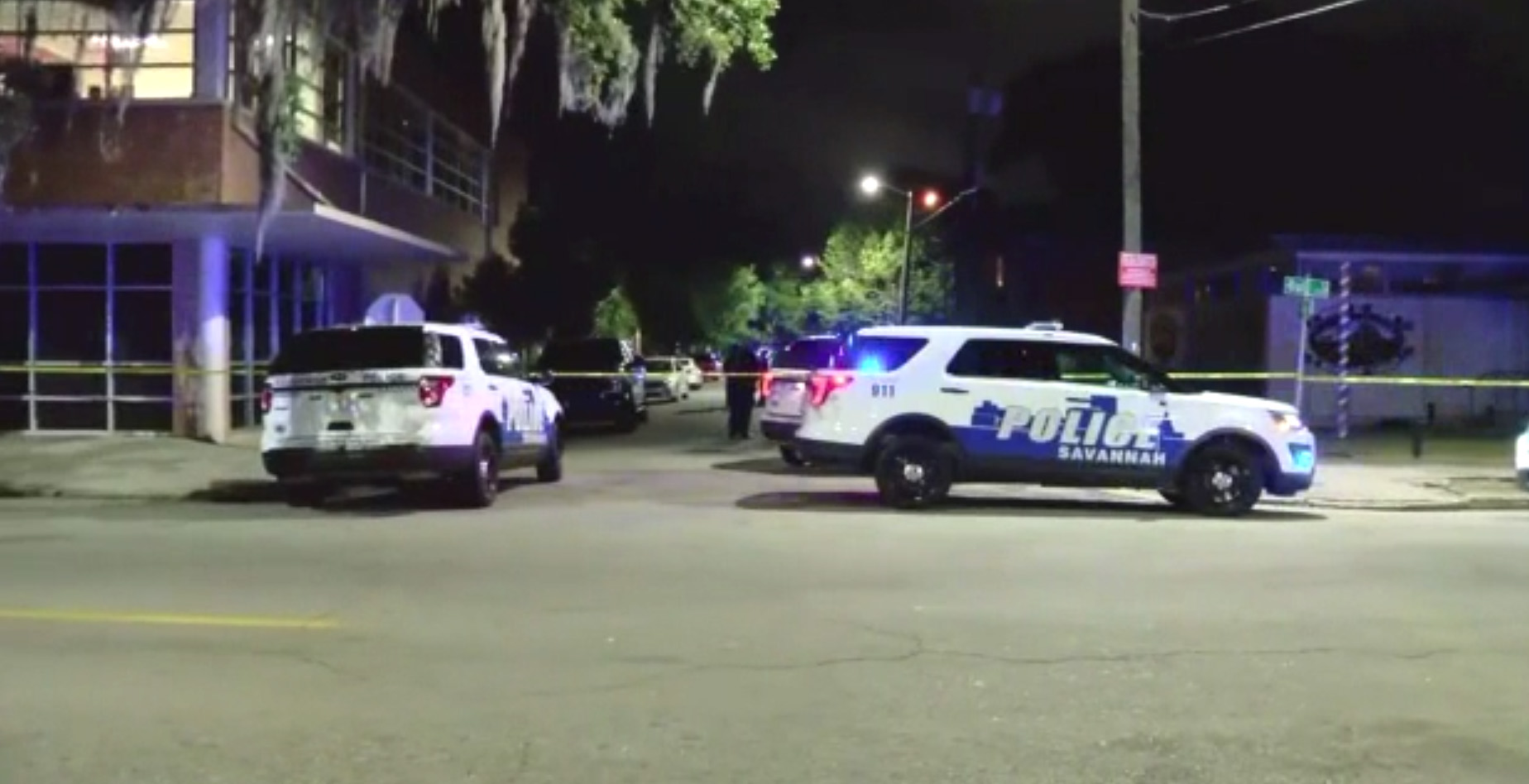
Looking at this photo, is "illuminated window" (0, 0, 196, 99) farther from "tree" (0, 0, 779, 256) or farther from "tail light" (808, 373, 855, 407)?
"tail light" (808, 373, 855, 407)

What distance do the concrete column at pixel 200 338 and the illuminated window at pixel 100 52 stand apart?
8.66 ft

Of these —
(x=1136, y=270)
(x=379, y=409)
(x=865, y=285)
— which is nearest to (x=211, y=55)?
(x=379, y=409)

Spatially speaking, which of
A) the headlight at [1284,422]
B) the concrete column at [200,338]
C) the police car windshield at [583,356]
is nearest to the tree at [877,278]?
the police car windshield at [583,356]

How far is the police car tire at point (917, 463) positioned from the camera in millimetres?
15562

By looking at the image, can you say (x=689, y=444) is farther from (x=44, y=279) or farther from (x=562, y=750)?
(x=562, y=750)

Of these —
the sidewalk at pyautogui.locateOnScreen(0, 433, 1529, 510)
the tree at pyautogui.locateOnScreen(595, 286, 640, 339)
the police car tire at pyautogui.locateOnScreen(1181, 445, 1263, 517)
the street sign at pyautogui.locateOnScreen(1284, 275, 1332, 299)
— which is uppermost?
the tree at pyautogui.locateOnScreen(595, 286, 640, 339)

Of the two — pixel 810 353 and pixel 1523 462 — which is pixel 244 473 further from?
pixel 1523 462

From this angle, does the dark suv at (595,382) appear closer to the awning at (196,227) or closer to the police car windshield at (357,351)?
the awning at (196,227)

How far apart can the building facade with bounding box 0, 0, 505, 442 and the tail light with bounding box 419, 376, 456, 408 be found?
4.31 metres

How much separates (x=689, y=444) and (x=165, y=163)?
29.0 feet

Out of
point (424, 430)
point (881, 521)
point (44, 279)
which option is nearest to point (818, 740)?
point (881, 521)

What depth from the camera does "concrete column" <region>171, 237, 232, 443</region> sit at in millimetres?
23406

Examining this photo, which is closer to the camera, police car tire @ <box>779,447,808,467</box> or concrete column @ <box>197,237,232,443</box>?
police car tire @ <box>779,447,808,467</box>

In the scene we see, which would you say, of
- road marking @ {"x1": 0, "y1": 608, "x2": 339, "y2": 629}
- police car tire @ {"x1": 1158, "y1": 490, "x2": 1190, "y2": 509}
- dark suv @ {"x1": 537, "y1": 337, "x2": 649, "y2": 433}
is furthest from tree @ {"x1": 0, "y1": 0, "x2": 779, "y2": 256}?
dark suv @ {"x1": 537, "y1": 337, "x2": 649, "y2": 433}
